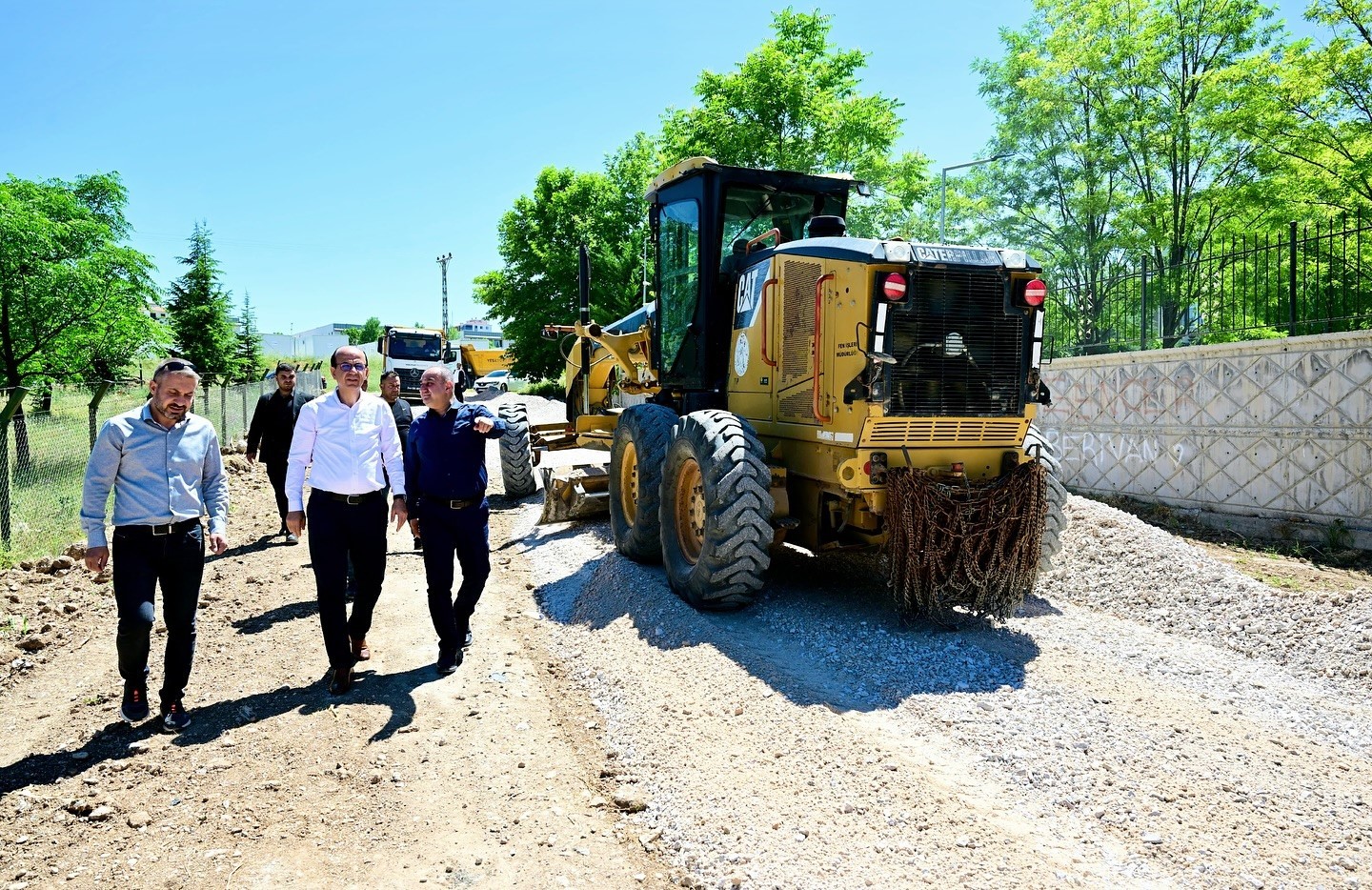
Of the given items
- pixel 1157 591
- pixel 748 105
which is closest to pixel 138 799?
pixel 1157 591

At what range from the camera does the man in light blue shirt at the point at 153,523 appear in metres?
4.48

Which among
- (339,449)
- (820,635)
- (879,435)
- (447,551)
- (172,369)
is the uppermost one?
(172,369)

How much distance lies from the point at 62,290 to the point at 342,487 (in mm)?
14636

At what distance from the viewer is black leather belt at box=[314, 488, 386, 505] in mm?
5070

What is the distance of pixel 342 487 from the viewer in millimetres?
5043

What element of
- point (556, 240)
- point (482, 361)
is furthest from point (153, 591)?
point (482, 361)

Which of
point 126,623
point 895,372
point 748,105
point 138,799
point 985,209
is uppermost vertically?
point 748,105

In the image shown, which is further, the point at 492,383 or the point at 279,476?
the point at 492,383

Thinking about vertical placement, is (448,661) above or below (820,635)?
below

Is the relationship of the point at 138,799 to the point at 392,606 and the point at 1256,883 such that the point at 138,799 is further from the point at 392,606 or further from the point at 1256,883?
the point at 1256,883

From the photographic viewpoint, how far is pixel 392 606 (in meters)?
6.81

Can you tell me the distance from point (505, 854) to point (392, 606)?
374cm

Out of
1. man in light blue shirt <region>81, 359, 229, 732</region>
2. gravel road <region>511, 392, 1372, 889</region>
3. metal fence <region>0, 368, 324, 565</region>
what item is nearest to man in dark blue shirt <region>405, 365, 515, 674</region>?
gravel road <region>511, 392, 1372, 889</region>

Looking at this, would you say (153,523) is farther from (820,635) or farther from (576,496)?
(576,496)
